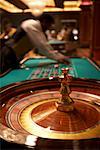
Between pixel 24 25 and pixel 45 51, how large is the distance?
1.47ft

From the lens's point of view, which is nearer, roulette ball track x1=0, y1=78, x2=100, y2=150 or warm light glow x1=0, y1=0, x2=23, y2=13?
roulette ball track x1=0, y1=78, x2=100, y2=150

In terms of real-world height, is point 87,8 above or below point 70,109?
above

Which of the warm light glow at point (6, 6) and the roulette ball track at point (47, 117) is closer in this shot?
the roulette ball track at point (47, 117)

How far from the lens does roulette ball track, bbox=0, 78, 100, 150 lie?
2.45 feet

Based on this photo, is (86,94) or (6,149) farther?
(86,94)

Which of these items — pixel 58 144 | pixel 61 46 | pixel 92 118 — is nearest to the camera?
pixel 58 144

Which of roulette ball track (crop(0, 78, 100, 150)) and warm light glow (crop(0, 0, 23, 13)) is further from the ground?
warm light glow (crop(0, 0, 23, 13))

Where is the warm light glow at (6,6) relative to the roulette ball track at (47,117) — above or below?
above

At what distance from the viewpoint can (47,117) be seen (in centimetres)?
98

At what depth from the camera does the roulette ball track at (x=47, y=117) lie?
0.75 m

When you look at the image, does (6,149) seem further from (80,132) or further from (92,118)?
(92,118)

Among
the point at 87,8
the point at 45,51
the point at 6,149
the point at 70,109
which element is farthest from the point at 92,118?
the point at 87,8

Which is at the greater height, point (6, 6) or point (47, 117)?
point (6, 6)

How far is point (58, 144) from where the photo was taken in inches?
28.5
